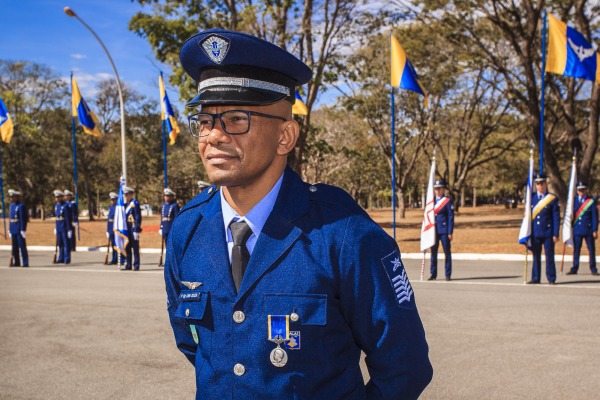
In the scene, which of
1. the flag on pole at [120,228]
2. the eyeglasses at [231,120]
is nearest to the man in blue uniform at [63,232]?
the flag on pole at [120,228]

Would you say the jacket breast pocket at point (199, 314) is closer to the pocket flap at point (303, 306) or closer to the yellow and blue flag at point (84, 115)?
the pocket flap at point (303, 306)

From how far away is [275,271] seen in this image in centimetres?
183

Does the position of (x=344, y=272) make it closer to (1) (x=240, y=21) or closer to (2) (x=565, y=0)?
(1) (x=240, y=21)

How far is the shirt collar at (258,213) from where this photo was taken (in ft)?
6.35

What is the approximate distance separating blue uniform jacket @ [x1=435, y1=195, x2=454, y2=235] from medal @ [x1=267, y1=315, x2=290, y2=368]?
11.1 meters

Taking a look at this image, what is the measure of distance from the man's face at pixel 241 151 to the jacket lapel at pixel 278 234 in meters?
0.11

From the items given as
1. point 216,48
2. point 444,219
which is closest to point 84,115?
point 444,219

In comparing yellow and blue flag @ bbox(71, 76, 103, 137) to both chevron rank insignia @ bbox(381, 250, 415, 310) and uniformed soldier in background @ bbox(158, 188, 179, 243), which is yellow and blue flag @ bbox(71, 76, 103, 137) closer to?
uniformed soldier in background @ bbox(158, 188, 179, 243)

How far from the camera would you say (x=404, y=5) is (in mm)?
23344

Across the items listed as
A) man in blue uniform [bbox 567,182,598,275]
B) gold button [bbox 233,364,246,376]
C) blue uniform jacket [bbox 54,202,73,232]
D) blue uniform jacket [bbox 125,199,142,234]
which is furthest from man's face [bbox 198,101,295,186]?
blue uniform jacket [bbox 54,202,73,232]

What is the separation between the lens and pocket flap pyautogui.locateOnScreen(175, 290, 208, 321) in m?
1.92

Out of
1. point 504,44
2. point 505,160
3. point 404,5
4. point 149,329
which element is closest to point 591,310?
point 149,329

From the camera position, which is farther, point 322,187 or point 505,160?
point 505,160

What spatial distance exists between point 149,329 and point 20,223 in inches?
378
